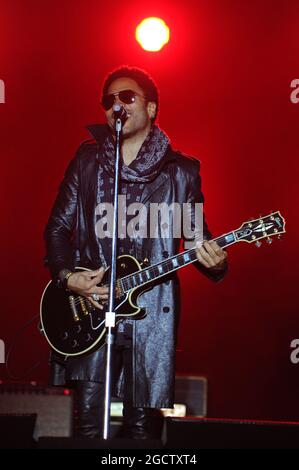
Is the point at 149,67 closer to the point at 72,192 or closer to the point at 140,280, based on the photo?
the point at 72,192

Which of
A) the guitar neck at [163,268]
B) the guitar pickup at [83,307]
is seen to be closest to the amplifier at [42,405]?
the guitar pickup at [83,307]

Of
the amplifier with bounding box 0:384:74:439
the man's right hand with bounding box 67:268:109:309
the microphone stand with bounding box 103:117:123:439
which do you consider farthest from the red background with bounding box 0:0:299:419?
the microphone stand with bounding box 103:117:123:439

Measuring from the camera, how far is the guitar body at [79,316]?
3.12 m

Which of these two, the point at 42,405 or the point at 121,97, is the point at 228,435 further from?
the point at 42,405

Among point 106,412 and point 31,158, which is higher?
point 31,158

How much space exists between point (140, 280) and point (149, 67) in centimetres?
285

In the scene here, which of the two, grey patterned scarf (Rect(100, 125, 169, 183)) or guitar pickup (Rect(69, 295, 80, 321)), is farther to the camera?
grey patterned scarf (Rect(100, 125, 169, 183))

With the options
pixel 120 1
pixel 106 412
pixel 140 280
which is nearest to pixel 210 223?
pixel 120 1

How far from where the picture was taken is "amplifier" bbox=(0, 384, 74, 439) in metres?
4.31

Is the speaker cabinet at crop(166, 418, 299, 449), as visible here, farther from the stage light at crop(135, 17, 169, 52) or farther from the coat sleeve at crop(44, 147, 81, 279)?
the stage light at crop(135, 17, 169, 52)

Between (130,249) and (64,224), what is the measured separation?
1.21 ft

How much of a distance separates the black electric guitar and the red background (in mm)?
2481

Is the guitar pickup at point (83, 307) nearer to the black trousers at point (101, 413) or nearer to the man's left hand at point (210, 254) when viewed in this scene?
the black trousers at point (101, 413)

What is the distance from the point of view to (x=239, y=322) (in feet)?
19.7
